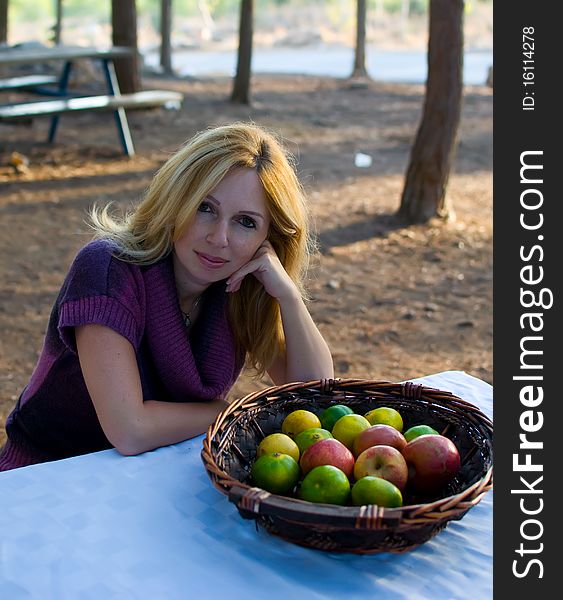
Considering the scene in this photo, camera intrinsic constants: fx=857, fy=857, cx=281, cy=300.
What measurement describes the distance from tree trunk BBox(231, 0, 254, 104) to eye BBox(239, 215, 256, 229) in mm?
10022

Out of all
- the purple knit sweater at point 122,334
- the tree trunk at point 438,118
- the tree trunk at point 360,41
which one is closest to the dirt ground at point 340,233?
the tree trunk at point 438,118

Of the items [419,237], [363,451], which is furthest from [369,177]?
[363,451]

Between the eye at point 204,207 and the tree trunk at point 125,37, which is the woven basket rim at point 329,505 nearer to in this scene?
the eye at point 204,207

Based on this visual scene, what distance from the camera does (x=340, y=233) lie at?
6.84 metres

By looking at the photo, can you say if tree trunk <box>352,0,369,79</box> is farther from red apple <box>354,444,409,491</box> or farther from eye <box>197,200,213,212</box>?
red apple <box>354,444,409,491</box>

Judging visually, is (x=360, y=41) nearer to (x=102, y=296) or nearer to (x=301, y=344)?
(x=301, y=344)

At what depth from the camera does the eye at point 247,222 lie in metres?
2.09

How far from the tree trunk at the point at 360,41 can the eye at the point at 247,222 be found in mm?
14681

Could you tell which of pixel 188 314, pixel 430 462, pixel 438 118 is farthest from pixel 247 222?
pixel 438 118

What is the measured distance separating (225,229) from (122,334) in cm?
35

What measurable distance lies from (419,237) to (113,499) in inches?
212

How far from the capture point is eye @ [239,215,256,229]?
6.84 feet

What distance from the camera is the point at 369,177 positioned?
28.6 ft

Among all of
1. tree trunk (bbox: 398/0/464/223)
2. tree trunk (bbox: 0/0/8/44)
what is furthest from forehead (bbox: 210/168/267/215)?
tree trunk (bbox: 0/0/8/44)
